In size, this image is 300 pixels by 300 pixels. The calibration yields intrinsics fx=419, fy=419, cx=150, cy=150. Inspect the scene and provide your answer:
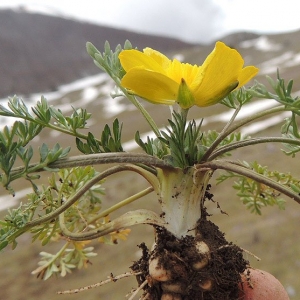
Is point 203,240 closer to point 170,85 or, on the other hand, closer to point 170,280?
point 170,280

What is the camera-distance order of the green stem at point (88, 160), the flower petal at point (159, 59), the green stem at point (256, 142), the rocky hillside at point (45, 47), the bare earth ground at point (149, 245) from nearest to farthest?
the green stem at point (88, 160) → the green stem at point (256, 142) → the flower petal at point (159, 59) → the bare earth ground at point (149, 245) → the rocky hillside at point (45, 47)

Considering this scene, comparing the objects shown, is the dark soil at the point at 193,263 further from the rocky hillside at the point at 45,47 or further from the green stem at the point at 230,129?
the rocky hillside at the point at 45,47

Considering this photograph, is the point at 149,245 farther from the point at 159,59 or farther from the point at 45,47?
the point at 45,47

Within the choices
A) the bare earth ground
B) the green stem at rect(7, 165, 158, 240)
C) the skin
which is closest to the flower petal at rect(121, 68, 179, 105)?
the green stem at rect(7, 165, 158, 240)

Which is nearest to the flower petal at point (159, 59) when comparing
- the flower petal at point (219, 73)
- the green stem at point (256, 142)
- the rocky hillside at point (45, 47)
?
the flower petal at point (219, 73)

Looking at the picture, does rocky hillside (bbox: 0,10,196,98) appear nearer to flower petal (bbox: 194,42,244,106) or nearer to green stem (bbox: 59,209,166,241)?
green stem (bbox: 59,209,166,241)
